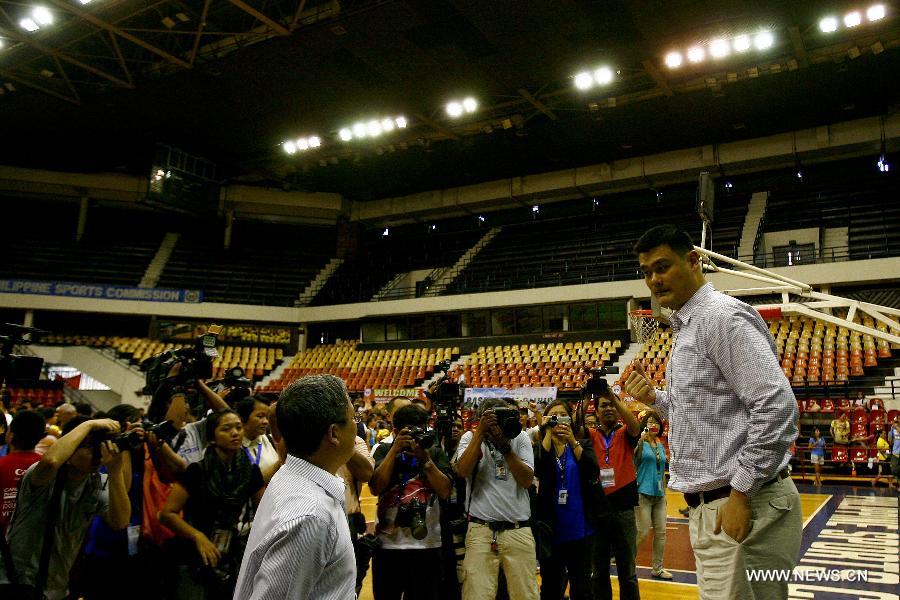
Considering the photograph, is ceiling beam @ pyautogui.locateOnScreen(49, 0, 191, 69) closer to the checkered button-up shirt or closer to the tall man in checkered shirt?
the tall man in checkered shirt

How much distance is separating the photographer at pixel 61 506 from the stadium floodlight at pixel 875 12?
15.9 meters

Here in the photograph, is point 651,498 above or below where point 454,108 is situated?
below

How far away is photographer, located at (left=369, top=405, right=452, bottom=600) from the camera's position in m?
3.63

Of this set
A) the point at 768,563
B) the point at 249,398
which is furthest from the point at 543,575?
the point at 768,563

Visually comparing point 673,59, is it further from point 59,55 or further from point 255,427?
point 59,55

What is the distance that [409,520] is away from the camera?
3650 millimetres

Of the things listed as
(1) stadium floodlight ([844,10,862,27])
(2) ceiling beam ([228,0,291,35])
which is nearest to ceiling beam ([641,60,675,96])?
(1) stadium floodlight ([844,10,862,27])

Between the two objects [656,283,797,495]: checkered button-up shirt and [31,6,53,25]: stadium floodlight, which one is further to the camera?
[31,6,53,25]: stadium floodlight

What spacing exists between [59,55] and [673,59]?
15553mm

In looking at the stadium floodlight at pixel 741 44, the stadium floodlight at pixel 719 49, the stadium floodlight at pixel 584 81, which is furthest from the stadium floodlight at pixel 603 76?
the stadium floodlight at pixel 741 44

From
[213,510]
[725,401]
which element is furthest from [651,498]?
[725,401]

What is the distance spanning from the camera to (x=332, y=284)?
1097 inches

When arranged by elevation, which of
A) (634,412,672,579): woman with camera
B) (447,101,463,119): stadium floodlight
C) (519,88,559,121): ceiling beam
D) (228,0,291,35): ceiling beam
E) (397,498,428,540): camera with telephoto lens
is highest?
(519,88,559,121): ceiling beam

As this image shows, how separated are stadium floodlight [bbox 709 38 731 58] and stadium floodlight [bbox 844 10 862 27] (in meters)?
2.33
